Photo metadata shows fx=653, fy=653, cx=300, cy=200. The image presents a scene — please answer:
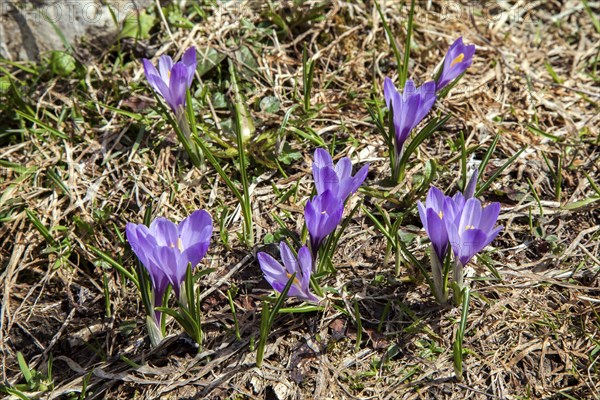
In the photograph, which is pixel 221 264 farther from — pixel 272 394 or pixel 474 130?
pixel 474 130

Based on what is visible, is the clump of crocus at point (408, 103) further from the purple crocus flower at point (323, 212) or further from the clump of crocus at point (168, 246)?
the clump of crocus at point (168, 246)

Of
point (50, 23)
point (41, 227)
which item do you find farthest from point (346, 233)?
point (50, 23)

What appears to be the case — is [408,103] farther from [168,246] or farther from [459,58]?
[168,246]

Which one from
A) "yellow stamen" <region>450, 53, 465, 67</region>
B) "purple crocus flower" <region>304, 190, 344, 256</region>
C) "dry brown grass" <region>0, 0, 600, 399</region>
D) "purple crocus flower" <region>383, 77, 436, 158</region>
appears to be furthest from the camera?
"yellow stamen" <region>450, 53, 465, 67</region>

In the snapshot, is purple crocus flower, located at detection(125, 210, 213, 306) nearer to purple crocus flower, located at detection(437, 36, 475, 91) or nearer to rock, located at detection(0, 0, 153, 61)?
purple crocus flower, located at detection(437, 36, 475, 91)

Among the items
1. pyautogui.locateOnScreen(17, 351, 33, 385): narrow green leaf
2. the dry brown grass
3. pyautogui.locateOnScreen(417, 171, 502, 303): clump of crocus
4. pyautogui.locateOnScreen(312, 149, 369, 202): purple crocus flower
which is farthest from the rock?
pyautogui.locateOnScreen(417, 171, 502, 303): clump of crocus

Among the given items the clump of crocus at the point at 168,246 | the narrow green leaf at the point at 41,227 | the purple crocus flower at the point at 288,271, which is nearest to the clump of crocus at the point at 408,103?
the purple crocus flower at the point at 288,271
